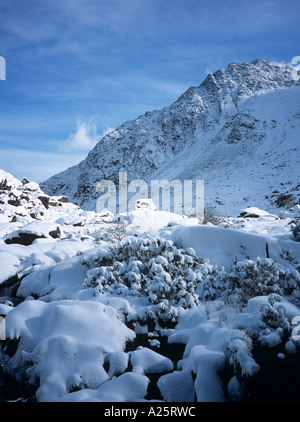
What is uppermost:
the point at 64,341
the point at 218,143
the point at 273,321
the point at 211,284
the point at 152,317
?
the point at 218,143

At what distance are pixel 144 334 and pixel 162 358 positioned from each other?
1.12 metres

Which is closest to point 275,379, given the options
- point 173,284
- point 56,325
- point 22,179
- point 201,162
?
point 173,284

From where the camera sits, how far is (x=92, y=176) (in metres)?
103

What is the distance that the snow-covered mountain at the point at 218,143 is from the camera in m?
56.3

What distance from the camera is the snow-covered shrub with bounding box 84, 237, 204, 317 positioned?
609 centimetres

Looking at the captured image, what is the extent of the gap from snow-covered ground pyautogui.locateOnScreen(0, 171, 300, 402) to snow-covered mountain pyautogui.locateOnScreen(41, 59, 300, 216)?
114 feet

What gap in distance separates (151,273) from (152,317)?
4.08 ft

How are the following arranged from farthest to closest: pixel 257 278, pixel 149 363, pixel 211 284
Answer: pixel 211 284, pixel 257 278, pixel 149 363

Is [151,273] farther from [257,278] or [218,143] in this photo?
[218,143]

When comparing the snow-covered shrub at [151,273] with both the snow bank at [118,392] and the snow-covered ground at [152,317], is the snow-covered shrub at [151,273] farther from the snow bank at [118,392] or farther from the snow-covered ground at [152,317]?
the snow bank at [118,392]

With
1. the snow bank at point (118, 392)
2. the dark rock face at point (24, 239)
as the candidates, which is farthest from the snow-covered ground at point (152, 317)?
the dark rock face at point (24, 239)

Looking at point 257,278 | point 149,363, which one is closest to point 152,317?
point 149,363

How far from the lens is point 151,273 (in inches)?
258
